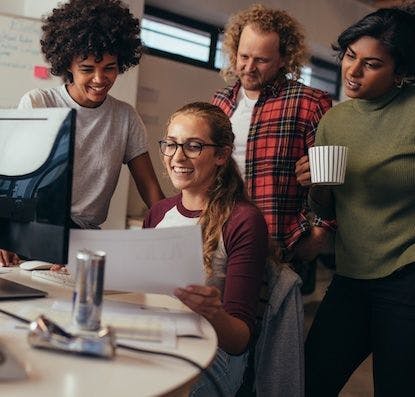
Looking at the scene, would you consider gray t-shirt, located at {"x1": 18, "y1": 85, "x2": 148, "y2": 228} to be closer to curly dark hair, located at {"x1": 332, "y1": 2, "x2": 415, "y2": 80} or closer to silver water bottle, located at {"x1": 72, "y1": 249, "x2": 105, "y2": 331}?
curly dark hair, located at {"x1": 332, "y1": 2, "x2": 415, "y2": 80}

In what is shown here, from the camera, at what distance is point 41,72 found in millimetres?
3285

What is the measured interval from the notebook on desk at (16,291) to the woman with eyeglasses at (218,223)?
0.32 meters

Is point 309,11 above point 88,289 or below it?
above

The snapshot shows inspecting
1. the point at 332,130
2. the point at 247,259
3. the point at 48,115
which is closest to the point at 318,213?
the point at 332,130

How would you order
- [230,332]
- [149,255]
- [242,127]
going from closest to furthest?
[149,255] → [230,332] → [242,127]

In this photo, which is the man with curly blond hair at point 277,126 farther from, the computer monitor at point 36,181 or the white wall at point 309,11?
the white wall at point 309,11

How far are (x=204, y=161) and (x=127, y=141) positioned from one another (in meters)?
0.52

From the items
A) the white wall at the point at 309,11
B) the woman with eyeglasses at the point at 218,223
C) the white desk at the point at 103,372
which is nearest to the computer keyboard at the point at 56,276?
the woman with eyeglasses at the point at 218,223

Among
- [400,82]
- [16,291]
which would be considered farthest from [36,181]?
[400,82]

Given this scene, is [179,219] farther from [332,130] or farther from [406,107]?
[406,107]

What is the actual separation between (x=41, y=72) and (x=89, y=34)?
1.63 meters

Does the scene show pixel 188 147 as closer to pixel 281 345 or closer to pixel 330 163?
pixel 330 163

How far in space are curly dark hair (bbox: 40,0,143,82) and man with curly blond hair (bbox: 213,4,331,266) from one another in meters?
0.39

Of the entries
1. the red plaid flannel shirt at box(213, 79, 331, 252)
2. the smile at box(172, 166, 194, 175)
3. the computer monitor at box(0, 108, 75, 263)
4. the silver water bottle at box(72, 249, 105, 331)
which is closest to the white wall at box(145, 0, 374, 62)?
the red plaid flannel shirt at box(213, 79, 331, 252)
